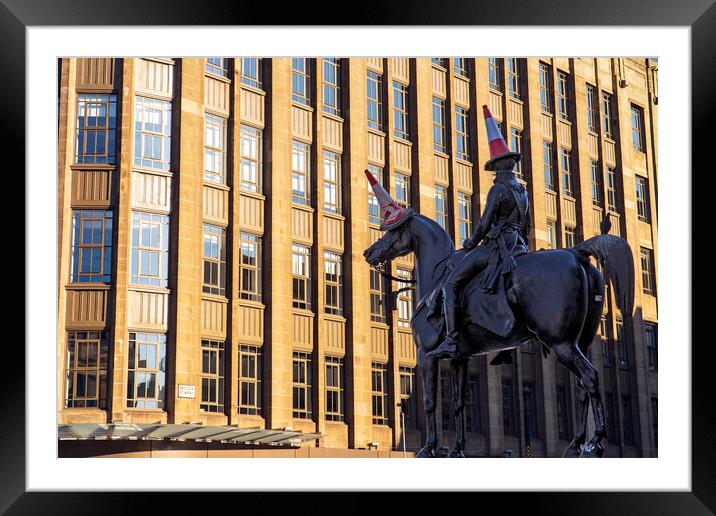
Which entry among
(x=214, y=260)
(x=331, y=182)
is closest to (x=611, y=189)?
(x=331, y=182)

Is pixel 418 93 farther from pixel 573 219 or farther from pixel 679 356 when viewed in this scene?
pixel 679 356

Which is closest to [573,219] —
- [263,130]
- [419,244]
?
[263,130]

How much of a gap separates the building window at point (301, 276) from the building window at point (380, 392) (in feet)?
13.1

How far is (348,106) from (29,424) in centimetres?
3184

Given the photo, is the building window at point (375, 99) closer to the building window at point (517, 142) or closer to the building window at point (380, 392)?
the building window at point (517, 142)

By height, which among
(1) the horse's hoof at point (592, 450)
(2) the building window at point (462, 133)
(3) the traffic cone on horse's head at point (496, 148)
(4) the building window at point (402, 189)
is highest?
(2) the building window at point (462, 133)

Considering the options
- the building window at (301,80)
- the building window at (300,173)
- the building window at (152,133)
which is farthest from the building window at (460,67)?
the building window at (152,133)

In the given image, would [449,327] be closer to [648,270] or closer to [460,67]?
[460,67]

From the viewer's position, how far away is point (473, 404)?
45281mm

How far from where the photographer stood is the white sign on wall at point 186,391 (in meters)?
34.9

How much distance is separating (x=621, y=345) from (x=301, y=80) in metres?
22.1

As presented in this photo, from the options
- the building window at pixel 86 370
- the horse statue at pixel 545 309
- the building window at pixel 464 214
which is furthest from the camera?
the building window at pixel 464 214

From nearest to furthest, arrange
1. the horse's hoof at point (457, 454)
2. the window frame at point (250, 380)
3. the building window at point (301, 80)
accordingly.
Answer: the horse's hoof at point (457, 454)
the window frame at point (250, 380)
the building window at point (301, 80)

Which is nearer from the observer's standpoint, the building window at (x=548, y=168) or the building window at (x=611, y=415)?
the building window at (x=611, y=415)
